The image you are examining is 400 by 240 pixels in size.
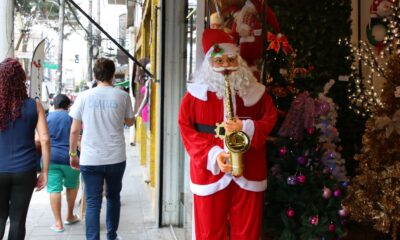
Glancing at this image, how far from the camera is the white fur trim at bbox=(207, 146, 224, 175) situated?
9.11ft

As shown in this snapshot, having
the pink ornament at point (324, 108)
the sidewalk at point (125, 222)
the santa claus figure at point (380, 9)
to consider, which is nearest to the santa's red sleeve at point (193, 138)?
the pink ornament at point (324, 108)

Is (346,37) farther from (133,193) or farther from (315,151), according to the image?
(133,193)

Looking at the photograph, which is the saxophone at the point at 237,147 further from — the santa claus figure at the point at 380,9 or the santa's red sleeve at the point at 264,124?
the santa claus figure at the point at 380,9

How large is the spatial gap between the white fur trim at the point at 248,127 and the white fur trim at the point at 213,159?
20 centimetres

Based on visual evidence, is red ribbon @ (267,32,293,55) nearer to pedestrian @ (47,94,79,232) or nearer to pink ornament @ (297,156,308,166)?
pink ornament @ (297,156,308,166)

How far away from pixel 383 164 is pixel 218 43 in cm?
148

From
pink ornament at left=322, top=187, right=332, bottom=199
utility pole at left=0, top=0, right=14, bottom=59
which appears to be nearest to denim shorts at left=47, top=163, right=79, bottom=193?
utility pole at left=0, top=0, right=14, bottom=59

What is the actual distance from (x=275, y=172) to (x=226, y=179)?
64 centimetres

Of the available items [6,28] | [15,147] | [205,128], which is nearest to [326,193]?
[205,128]

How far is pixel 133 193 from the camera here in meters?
7.51

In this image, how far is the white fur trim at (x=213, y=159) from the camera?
9.11 ft

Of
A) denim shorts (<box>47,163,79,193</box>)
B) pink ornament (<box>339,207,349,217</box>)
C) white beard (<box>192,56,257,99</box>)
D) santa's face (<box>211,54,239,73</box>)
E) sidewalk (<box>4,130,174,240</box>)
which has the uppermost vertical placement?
santa's face (<box>211,54,239,73</box>)

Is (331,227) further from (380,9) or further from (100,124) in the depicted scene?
(380,9)

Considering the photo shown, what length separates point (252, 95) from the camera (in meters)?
2.92
